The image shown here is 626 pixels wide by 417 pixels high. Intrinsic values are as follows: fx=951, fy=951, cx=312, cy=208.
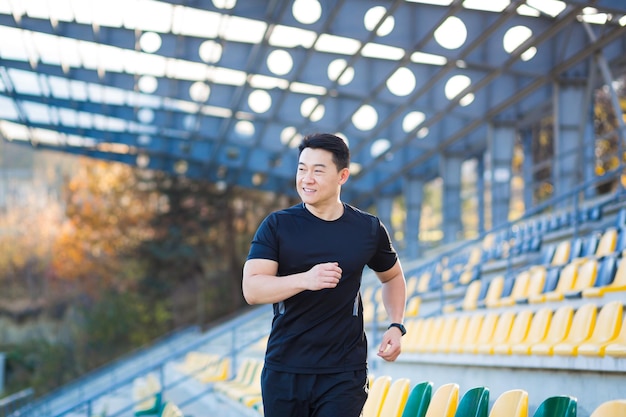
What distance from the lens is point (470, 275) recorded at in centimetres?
1453

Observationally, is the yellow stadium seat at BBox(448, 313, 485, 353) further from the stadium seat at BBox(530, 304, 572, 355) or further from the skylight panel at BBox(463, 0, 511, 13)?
the skylight panel at BBox(463, 0, 511, 13)

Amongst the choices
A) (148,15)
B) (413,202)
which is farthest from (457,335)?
(413,202)

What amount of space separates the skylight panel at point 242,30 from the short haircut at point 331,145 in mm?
13818

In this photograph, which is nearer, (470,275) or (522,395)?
(522,395)

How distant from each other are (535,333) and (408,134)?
1521cm

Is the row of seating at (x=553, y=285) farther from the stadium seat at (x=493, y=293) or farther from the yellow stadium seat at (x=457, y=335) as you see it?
the yellow stadium seat at (x=457, y=335)

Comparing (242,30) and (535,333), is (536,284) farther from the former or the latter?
(242,30)

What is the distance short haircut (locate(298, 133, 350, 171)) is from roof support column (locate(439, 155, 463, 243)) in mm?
21459

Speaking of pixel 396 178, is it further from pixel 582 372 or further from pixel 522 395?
pixel 522 395

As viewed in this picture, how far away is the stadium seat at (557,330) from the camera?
740cm

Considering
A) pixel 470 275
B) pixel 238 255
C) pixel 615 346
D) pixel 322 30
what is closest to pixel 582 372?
pixel 615 346

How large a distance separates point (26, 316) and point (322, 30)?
29.3 meters

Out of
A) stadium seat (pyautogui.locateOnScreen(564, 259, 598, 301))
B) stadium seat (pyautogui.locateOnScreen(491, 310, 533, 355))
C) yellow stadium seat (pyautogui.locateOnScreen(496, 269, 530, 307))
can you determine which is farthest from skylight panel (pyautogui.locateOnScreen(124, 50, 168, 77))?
stadium seat (pyautogui.locateOnScreen(491, 310, 533, 355))

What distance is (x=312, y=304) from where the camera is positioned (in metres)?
3.82
